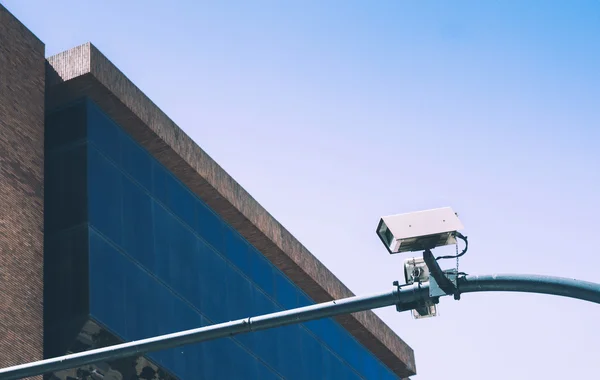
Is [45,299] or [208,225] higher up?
[208,225]

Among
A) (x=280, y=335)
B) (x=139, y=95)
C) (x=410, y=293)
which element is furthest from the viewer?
(x=280, y=335)

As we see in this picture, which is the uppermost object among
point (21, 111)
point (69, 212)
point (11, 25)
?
point (11, 25)

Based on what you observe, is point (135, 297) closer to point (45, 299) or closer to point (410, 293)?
point (45, 299)

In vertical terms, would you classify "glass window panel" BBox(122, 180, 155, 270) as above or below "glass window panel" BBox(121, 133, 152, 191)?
below

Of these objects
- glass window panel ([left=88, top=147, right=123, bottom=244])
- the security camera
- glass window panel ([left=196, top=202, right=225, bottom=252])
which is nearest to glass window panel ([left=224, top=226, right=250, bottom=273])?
glass window panel ([left=196, top=202, right=225, bottom=252])

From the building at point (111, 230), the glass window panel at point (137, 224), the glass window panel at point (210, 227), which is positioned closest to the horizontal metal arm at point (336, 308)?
the building at point (111, 230)

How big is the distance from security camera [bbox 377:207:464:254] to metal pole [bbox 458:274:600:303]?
484mm

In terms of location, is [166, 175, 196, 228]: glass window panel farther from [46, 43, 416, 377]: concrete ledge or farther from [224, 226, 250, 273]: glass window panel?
[224, 226, 250, 273]: glass window panel

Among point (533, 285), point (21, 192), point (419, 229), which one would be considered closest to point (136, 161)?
point (21, 192)

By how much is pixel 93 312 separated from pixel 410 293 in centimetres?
1315

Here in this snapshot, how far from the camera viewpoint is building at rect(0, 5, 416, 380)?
23.0 meters

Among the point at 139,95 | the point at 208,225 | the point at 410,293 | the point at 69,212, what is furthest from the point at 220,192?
the point at 410,293

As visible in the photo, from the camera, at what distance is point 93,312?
2319 centimetres

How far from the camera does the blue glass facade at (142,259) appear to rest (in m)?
23.7
